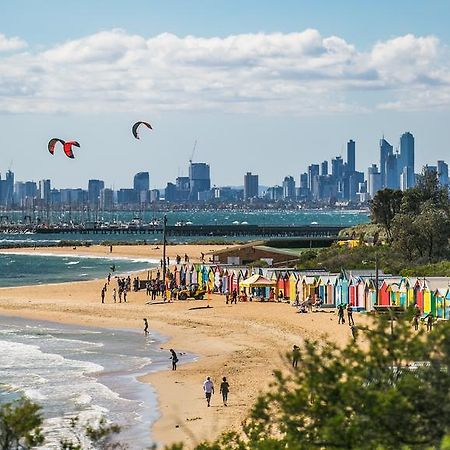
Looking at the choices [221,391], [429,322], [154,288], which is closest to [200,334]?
[429,322]

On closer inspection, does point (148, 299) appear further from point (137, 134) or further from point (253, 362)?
point (253, 362)

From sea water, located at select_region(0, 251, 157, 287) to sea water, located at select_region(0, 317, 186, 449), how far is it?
87.4 feet

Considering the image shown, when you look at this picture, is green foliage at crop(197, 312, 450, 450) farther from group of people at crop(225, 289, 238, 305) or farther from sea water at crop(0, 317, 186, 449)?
group of people at crop(225, 289, 238, 305)

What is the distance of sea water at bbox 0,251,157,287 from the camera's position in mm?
71219

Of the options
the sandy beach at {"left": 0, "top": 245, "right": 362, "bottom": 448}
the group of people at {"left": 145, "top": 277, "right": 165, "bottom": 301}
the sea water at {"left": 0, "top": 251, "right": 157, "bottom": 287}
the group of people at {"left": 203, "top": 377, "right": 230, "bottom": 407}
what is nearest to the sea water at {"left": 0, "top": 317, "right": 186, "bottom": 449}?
the sandy beach at {"left": 0, "top": 245, "right": 362, "bottom": 448}

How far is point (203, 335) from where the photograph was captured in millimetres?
38719

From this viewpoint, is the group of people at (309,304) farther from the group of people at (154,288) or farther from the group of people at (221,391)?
the group of people at (221,391)

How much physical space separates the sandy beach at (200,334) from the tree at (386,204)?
2150 centimetres

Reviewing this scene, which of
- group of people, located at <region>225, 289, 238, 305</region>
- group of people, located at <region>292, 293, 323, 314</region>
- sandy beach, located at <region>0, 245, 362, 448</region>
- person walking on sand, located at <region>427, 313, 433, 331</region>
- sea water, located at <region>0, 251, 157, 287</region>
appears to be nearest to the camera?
sandy beach, located at <region>0, 245, 362, 448</region>

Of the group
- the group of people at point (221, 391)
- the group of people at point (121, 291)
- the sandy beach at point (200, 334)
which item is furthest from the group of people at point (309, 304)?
the group of people at point (221, 391)

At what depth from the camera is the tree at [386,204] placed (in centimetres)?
7338

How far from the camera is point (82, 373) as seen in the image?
1223 inches

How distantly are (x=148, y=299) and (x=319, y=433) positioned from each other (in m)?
41.9

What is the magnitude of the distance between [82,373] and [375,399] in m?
21.7
